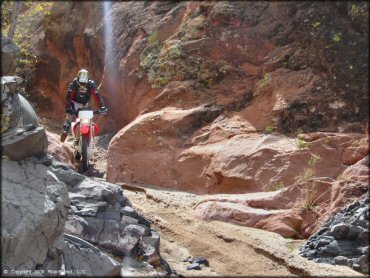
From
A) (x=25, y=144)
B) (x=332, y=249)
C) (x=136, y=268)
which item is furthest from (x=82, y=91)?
(x=332, y=249)

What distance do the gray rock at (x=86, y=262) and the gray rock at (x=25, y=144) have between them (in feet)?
2.70

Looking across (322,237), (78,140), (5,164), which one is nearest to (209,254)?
(322,237)

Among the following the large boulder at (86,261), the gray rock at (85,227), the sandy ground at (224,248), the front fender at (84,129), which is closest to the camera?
the large boulder at (86,261)

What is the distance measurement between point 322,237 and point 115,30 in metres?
8.56

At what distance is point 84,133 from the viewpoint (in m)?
7.23

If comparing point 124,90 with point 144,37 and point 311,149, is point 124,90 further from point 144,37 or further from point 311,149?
point 311,149

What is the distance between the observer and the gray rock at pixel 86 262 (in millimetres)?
3708

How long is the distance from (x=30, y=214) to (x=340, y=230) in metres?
2.69

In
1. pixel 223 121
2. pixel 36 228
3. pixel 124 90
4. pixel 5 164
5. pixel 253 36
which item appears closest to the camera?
pixel 36 228

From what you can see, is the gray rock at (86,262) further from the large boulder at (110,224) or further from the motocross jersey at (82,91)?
the motocross jersey at (82,91)

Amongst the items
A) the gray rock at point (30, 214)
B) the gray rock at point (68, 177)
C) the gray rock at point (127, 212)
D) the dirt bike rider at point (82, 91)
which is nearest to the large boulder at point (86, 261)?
the gray rock at point (30, 214)

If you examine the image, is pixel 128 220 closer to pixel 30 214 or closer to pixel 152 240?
pixel 152 240

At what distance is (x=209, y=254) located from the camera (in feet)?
14.8

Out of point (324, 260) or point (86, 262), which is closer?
point (86, 262)
